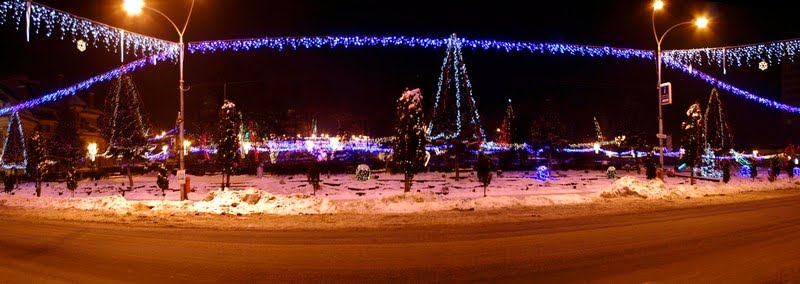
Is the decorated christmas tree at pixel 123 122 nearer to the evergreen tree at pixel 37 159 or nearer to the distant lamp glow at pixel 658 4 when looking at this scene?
the evergreen tree at pixel 37 159

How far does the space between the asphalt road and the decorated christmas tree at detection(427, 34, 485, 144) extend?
19.8 m

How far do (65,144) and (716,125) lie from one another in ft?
179

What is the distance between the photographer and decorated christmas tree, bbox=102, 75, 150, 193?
35156 millimetres

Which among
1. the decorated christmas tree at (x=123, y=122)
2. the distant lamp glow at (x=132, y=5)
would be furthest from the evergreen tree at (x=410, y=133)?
the decorated christmas tree at (x=123, y=122)

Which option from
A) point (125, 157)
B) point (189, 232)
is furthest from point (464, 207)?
point (125, 157)

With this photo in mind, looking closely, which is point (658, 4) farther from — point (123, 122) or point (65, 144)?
point (65, 144)

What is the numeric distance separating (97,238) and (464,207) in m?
10.7

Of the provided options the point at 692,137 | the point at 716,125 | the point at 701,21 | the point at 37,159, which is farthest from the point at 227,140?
the point at 716,125

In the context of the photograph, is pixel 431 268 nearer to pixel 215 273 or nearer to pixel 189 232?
pixel 215 273

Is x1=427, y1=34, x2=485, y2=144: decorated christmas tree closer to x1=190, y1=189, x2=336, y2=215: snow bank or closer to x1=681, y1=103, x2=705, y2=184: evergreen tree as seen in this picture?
x1=681, y1=103, x2=705, y2=184: evergreen tree

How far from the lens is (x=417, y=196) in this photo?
60.8 feet

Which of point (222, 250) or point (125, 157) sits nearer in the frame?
point (222, 250)

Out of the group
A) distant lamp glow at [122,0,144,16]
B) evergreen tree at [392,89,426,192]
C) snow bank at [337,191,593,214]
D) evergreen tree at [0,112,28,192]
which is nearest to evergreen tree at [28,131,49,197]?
distant lamp glow at [122,0,144,16]

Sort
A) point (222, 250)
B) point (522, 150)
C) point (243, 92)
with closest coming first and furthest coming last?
1. point (222, 250)
2. point (243, 92)
3. point (522, 150)
